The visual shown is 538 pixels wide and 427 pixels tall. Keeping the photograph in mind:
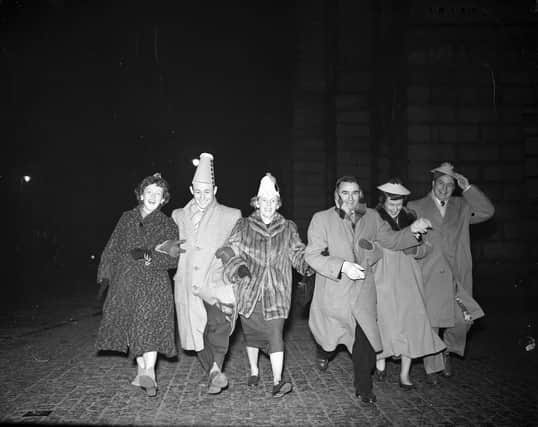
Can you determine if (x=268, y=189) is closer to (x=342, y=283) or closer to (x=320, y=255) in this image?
(x=320, y=255)

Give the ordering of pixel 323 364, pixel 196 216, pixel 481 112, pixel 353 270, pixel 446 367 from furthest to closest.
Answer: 1. pixel 481 112
2. pixel 323 364
3. pixel 446 367
4. pixel 196 216
5. pixel 353 270

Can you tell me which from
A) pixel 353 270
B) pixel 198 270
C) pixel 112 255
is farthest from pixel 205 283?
pixel 353 270

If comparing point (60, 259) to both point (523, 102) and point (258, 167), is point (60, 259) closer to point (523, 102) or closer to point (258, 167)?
point (258, 167)

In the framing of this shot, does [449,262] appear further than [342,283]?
Yes

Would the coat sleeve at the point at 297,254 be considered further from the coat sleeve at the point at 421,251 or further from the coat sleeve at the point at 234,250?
the coat sleeve at the point at 421,251

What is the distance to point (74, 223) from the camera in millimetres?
33219

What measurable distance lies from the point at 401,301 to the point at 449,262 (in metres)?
0.82

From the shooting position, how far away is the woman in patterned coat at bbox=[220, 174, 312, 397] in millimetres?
5191

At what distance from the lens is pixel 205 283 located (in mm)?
5465

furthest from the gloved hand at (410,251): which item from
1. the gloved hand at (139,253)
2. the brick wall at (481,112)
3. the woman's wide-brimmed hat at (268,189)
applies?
the brick wall at (481,112)

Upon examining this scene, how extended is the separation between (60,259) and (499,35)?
15700 mm

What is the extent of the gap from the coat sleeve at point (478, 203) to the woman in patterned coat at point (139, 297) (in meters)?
3.30

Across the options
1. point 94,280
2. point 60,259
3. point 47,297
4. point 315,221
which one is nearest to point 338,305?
point 315,221

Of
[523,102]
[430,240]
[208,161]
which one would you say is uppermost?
[523,102]
